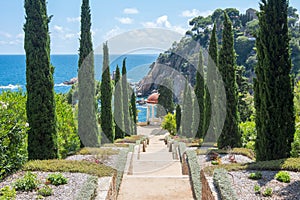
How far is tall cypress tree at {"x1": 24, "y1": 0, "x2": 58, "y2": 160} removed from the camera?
26.6 ft

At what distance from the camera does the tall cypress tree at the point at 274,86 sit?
7.52 meters

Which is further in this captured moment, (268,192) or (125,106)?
(125,106)

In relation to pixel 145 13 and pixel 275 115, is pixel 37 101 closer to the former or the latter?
pixel 275 115

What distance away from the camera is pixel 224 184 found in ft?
17.6

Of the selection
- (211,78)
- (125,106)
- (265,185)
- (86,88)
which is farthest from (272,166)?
(125,106)

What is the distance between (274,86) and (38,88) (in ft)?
19.0

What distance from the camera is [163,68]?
61.5 meters

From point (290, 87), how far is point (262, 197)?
3.49m

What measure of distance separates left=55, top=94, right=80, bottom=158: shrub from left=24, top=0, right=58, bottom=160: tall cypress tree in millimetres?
1411

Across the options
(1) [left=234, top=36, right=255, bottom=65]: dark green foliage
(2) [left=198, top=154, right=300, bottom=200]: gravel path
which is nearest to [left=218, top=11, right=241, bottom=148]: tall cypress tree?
(2) [left=198, top=154, right=300, bottom=200]: gravel path

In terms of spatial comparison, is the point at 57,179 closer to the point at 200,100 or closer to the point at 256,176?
the point at 256,176

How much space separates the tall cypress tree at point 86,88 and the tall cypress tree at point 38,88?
144 inches

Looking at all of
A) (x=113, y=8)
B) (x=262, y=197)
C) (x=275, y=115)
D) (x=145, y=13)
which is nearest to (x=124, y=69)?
(x=145, y=13)

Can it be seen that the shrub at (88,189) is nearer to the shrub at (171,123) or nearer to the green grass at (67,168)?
the green grass at (67,168)
